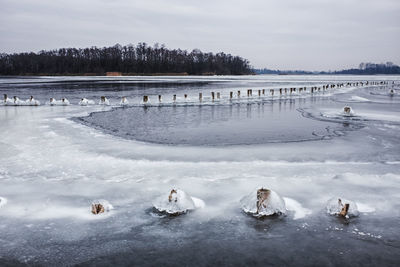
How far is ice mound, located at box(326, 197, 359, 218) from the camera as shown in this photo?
15.5 feet

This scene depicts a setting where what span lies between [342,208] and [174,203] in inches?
93.9

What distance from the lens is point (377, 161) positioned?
25.6 feet

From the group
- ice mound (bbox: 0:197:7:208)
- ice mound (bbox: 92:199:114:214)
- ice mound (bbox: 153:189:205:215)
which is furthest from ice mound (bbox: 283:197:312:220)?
ice mound (bbox: 0:197:7:208)

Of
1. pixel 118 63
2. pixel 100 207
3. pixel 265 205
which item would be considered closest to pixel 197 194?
pixel 265 205

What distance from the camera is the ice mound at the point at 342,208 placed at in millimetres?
4719

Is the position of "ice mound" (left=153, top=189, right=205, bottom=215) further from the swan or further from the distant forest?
the distant forest

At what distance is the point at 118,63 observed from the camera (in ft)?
439

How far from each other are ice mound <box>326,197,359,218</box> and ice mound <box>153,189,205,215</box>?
197 cm

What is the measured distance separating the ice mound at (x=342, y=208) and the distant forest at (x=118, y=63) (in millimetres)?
129765

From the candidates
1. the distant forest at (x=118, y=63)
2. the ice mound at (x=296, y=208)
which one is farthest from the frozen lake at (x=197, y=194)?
the distant forest at (x=118, y=63)

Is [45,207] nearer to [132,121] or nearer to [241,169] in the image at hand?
[241,169]

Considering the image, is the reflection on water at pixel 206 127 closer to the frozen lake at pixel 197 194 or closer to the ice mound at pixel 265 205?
the frozen lake at pixel 197 194

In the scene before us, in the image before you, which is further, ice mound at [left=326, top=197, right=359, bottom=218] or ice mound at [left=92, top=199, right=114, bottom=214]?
ice mound at [left=92, top=199, right=114, bottom=214]

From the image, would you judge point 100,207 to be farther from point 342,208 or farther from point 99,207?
point 342,208
